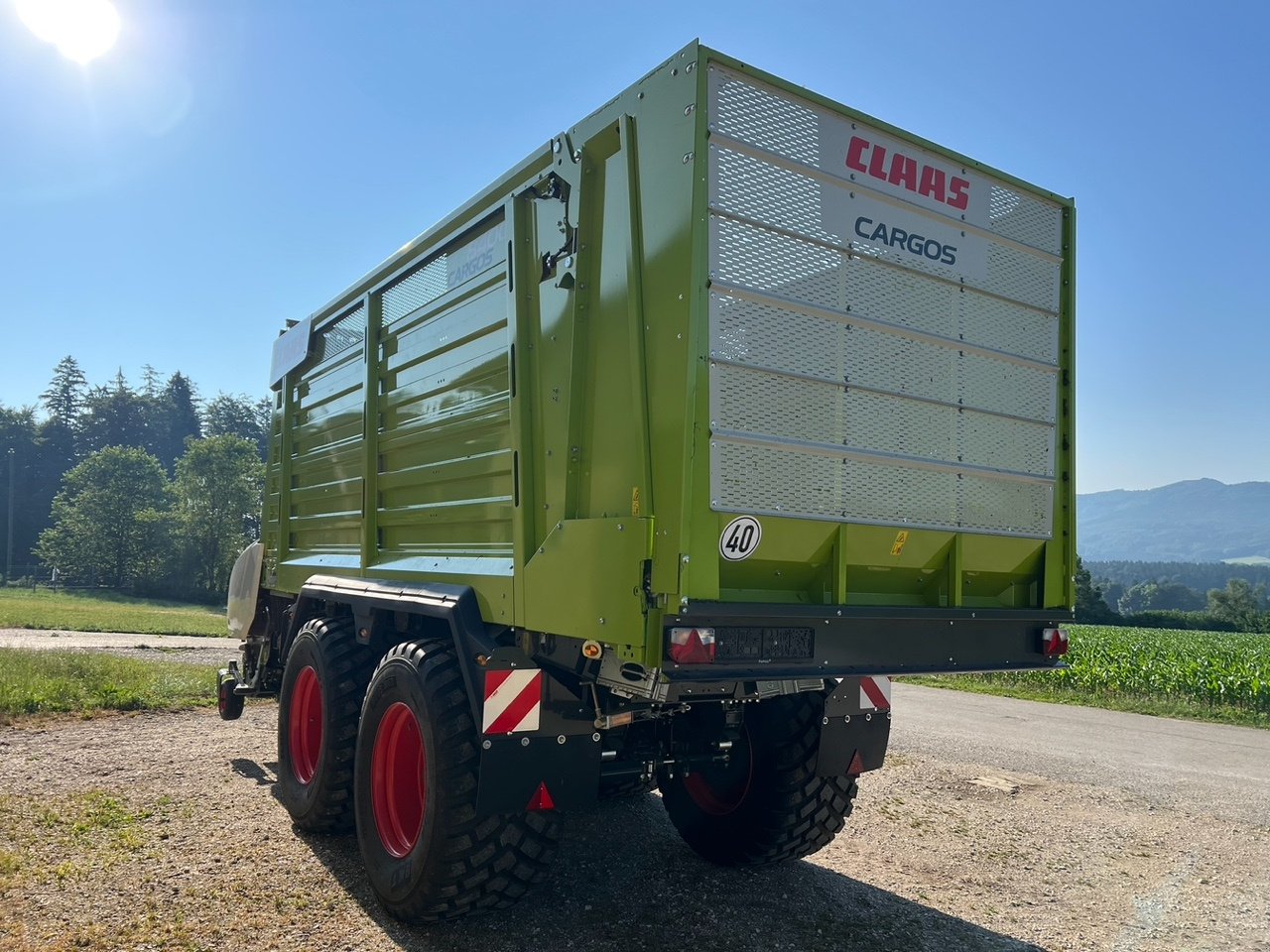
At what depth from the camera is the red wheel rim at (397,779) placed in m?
4.20

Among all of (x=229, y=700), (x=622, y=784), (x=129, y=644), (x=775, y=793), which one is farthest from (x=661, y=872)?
(x=129, y=644)

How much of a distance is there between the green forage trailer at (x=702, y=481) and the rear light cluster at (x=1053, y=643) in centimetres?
2

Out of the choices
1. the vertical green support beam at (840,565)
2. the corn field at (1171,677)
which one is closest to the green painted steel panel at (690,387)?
the vertical green support beam at (840,565)

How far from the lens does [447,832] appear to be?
11.9ft

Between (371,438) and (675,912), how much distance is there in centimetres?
309

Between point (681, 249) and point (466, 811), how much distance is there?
7.57 feet

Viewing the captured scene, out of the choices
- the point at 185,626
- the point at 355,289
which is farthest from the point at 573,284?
the point at 185,626

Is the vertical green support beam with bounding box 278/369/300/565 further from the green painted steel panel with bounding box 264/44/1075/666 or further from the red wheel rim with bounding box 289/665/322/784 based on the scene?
the green painted steel panel with bounding box 264/44/1075/666

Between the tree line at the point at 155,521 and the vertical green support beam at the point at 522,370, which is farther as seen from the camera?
the tree line at the point at 155,521

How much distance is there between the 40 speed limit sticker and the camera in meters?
3.23

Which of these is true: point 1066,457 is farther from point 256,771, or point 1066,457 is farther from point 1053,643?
point 256,771

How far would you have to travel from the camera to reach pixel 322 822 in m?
5.05

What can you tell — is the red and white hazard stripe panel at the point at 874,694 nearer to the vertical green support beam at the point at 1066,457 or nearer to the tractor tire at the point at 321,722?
the vertical green support beam at the point at 1066,457

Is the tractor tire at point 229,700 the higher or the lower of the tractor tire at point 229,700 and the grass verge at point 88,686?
the higher
